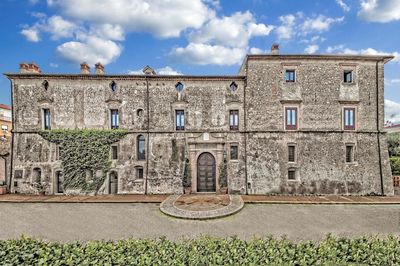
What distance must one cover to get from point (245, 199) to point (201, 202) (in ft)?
12.1

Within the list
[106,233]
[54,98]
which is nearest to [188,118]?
[106,233]

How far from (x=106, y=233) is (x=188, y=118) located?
11327 mm

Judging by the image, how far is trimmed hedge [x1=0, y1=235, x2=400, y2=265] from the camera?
19.1ft

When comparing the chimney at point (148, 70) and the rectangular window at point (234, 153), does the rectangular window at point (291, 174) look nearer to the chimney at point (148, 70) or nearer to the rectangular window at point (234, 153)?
the rectangular window at point (234, 153)

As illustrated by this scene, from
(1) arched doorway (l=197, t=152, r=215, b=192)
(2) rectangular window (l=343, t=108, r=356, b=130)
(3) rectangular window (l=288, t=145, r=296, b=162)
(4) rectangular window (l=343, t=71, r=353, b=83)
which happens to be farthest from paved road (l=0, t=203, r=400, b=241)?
(4) rectangular window (l=343, t=71, r=353, b=83)

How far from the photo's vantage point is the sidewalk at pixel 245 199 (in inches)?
616

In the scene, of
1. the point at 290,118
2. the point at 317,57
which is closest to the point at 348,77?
the point at 317,57

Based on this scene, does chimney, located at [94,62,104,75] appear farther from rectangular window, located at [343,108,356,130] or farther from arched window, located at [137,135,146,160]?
rectangular window, located at [343,108,356,130]

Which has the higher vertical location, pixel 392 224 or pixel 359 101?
pixel 359 101

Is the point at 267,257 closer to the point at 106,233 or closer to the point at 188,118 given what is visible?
the point at 106,233

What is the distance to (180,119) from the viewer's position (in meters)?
19.0

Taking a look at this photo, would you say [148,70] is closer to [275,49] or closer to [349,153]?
[275,49]

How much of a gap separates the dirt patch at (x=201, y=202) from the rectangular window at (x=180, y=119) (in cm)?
629

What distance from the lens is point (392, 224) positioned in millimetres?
11656
